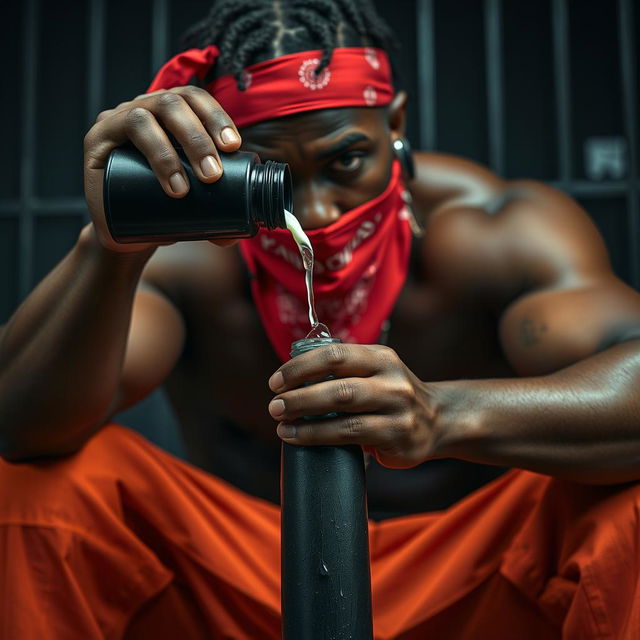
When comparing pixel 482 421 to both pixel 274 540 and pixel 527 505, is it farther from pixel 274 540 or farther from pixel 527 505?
pixel 274 540

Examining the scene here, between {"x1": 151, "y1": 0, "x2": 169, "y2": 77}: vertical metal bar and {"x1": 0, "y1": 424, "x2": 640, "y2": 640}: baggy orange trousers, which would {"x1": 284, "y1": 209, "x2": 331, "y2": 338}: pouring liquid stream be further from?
{"x1": 151, "y1": 0, "x2": 169, "y2": 77}: vertical metal bar

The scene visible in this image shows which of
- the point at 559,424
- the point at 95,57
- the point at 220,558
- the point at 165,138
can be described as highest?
the point at 95,57

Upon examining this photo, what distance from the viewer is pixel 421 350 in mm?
1655

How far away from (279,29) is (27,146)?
1.38 m

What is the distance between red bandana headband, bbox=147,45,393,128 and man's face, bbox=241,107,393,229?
0.02 metres

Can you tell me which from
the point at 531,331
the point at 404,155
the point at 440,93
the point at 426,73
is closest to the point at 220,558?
the point at 531,331

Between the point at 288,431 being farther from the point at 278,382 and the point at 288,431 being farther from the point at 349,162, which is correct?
the point at 349,162

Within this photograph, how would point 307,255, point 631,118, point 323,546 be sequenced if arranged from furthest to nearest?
1. point 631,118
2. point 307,255
3. point 323,546

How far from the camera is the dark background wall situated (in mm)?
2551

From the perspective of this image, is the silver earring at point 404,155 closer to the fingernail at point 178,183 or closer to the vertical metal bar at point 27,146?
the fingernail at point 178,183

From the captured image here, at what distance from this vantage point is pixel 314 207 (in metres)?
1.37

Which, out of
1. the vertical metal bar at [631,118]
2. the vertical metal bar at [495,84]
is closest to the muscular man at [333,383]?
the vertical metal bar at [495,84]

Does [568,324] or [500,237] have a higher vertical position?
[500,237]

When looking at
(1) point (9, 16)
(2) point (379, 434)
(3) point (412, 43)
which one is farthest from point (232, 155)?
(1) point (9, 16)
